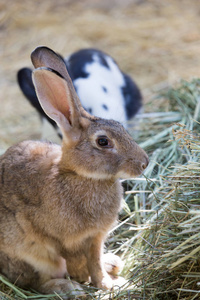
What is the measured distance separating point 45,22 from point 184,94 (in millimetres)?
3705

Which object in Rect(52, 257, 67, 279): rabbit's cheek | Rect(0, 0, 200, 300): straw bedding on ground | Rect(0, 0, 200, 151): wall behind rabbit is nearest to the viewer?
Rect(0, 0, 200, 300): straw bedding on ground

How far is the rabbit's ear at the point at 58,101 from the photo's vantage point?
2.88m

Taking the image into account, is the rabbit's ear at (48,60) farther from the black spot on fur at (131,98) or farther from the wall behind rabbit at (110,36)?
the wall behind rabbit at (110,36)

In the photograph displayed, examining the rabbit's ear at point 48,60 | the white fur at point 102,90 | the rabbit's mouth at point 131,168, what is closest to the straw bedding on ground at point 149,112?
the rabbit's mouth at point 131,168

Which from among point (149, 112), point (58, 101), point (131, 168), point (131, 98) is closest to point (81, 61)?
point (131, 98)

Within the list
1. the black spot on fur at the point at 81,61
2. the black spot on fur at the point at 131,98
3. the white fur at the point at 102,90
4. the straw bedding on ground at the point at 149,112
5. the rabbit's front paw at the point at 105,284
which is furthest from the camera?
the black spot on fur at the point at 131,98

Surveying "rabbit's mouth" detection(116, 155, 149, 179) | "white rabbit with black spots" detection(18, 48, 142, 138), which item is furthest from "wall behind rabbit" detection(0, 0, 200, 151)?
"rabbit's mouth" detection(116, 155, 149, 179)

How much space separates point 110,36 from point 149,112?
9.05 feet

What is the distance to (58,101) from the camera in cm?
298

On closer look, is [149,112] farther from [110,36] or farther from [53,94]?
[110,36]

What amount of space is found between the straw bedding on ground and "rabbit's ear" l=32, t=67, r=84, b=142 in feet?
1.77

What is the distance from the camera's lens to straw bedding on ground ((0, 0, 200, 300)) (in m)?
2.79

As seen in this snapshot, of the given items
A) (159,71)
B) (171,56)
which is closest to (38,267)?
(159,71)

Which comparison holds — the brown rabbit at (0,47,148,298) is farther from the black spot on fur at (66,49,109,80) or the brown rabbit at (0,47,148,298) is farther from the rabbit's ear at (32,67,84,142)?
the black spot on fur at (66,49,109,80)
